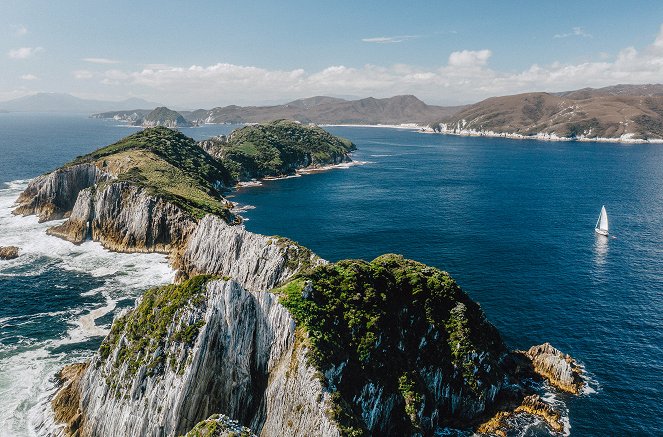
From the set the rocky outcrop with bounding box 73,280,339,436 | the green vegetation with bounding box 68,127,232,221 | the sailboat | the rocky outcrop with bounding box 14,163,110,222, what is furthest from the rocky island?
the rocky outcrop with bounding box 14,163,110,222

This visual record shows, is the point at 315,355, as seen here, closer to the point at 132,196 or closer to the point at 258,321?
the point at 258,321

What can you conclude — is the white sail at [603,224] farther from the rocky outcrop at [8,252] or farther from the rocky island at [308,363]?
the rocky outcrop at [8,252]

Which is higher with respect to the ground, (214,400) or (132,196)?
(132,196)

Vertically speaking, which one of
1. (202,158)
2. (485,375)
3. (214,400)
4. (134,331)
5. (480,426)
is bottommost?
(480,426)

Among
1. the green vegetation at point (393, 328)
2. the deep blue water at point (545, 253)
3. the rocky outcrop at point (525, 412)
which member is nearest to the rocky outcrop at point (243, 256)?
the green vegetation at point (393, 328)

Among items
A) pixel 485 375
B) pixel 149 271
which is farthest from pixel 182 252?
pixel 485 375

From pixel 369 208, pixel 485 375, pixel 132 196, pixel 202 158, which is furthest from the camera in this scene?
pixel 202 158

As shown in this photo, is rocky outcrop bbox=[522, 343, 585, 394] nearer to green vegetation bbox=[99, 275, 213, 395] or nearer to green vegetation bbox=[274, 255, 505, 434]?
green vegetation bbox=[274, 255, 505, 434]
